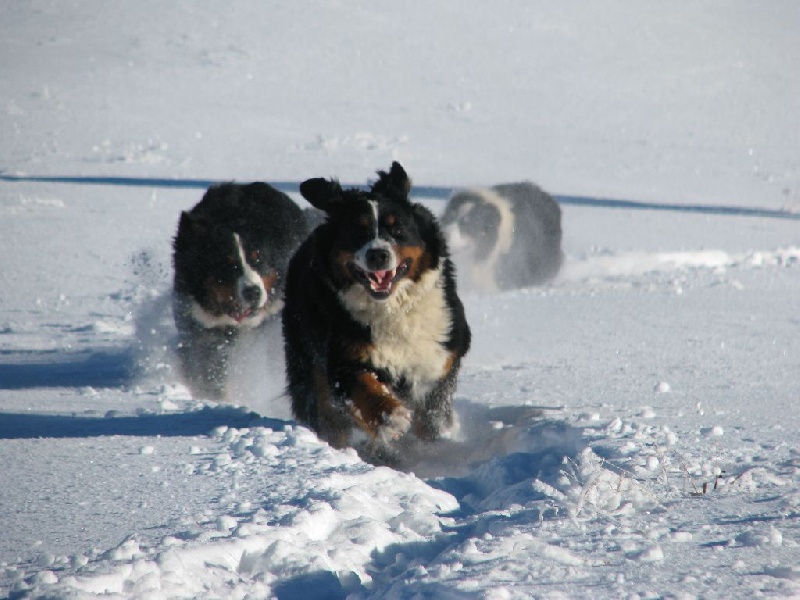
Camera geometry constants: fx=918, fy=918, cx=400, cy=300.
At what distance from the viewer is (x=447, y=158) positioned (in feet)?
53.2

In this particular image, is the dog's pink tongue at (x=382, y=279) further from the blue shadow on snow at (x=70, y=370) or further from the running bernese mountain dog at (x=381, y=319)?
the blue shadow on snow at (x=70, y=370)

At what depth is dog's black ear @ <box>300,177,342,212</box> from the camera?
15.2 feet

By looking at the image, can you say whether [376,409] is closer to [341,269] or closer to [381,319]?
[381,319]

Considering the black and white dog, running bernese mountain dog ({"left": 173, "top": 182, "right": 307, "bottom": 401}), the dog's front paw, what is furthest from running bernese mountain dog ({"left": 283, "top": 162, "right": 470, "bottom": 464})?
the black and white dog

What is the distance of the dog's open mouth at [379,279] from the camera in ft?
14.4

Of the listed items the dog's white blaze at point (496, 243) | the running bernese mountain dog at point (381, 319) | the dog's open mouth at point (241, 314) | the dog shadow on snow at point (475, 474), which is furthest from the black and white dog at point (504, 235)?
the running bernese mountain dog at point (381, 319)

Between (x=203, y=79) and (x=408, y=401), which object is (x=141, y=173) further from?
(x=408, y=401)

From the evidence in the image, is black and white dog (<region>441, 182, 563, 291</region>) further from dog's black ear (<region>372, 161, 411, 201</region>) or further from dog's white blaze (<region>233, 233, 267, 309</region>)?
dog's black ear (<region>372, 161, 411, 201</region>)

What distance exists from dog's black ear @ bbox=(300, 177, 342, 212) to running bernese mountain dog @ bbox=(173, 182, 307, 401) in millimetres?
1481

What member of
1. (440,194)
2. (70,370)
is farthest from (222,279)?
(440,194)

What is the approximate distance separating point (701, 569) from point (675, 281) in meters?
6.52

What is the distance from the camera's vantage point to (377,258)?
14.0 ft

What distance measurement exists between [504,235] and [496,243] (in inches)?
10.8

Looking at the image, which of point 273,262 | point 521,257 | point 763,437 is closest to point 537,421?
point 763,437
